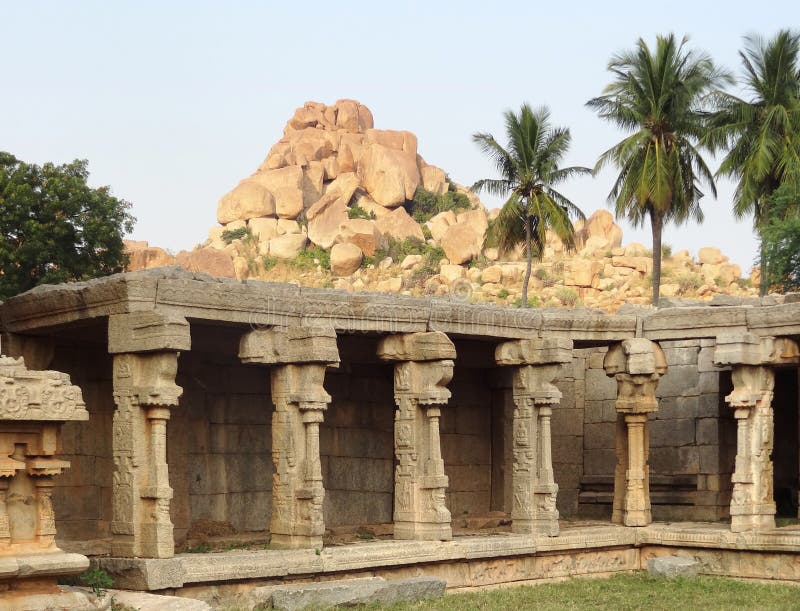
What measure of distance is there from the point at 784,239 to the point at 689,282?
23732 millimetres

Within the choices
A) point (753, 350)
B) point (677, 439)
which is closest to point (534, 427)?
point (753, 350)

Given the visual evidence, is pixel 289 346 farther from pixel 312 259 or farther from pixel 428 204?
pixel 428 204

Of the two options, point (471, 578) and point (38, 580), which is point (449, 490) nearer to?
point (471, 578)

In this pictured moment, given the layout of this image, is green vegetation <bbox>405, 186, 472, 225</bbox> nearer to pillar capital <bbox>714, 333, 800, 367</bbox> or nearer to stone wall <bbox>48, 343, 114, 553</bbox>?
pillar capital <bbox>714, 333, 800, 367</bbox>

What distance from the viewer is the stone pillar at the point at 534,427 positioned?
18.3 metres

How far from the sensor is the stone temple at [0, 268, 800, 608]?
14.0m

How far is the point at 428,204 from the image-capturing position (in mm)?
65062

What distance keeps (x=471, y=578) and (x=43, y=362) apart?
19.8 ft

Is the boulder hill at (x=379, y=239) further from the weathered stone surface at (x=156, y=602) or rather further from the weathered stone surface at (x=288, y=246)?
the weathered stone surface at (x=156, y=602)

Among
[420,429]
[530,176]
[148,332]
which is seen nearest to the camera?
[148,332]

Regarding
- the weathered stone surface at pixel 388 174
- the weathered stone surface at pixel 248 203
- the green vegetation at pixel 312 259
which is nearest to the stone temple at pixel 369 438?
the green vegetation at pixel 312 259

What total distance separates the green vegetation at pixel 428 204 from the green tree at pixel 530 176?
26.5m

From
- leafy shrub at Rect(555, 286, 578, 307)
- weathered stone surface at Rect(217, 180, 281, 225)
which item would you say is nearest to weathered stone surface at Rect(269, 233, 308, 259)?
weathered stone surface at Rect(217, 180, 281, 225)

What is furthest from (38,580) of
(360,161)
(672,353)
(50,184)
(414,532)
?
(360,161)
